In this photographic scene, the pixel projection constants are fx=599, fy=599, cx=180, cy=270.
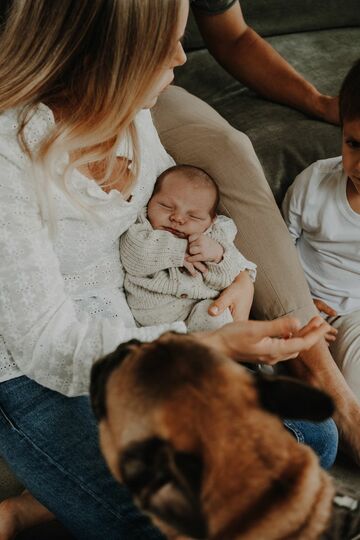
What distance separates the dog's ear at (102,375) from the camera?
89cm

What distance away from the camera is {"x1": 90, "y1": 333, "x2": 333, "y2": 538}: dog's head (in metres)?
0.77

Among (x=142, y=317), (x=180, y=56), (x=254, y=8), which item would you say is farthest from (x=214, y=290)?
(x=254, y=8)

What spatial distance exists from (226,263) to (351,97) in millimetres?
568

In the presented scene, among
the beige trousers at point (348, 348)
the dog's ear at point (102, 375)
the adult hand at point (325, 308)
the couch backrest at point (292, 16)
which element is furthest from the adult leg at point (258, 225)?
the couch backrest at point (292, 16)

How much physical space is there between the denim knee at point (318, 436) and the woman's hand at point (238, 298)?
287 mm

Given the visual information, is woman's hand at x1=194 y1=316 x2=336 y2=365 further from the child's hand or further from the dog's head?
the child's hand

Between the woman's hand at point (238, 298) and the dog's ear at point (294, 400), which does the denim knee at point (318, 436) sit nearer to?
the woman's hand at point (238, 298)

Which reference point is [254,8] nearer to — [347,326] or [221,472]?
[347,326]

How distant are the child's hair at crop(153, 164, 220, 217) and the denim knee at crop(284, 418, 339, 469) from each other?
1.90ft

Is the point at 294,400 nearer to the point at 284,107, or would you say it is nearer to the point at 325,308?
the point at 325,308

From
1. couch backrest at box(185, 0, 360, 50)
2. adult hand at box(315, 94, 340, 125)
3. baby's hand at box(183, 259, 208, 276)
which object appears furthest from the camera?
couch backrest at box(185, 0, 360, 50)

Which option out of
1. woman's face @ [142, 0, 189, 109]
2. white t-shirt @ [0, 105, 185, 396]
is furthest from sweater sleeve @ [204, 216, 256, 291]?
woman's face @ [142, 0, 189, 109]

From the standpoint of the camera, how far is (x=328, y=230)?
1742mm

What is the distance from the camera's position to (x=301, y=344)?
1119mm
